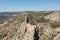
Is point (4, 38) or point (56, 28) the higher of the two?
point (56, 28)

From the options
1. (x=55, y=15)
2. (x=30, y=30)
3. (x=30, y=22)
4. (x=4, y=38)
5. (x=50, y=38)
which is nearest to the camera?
(x=50, y=38)

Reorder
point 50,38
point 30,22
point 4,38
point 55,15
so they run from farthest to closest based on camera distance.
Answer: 1. point 55,15
2. point 4,38
3. point 30,22
4. point 50,38

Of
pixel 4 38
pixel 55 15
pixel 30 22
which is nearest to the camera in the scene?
pixel 30 22

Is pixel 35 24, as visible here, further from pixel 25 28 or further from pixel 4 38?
pixel 4 38

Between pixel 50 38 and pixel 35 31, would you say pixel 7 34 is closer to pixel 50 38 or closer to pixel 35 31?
pixel 35 31

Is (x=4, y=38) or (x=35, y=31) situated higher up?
(x=35, y=31)

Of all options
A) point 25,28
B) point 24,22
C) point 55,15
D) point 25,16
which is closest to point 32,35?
point 25,28

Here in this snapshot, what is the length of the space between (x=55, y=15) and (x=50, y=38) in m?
11.1

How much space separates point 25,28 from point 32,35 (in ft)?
7.69

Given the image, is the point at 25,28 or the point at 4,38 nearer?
the point at 25,28

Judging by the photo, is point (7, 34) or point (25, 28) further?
point (7, 34)

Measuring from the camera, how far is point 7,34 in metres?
29.2


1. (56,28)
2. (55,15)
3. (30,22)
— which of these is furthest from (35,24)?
(55,15)

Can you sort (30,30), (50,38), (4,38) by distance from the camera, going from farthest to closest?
(4,38)
(30,30)
(50,38)
